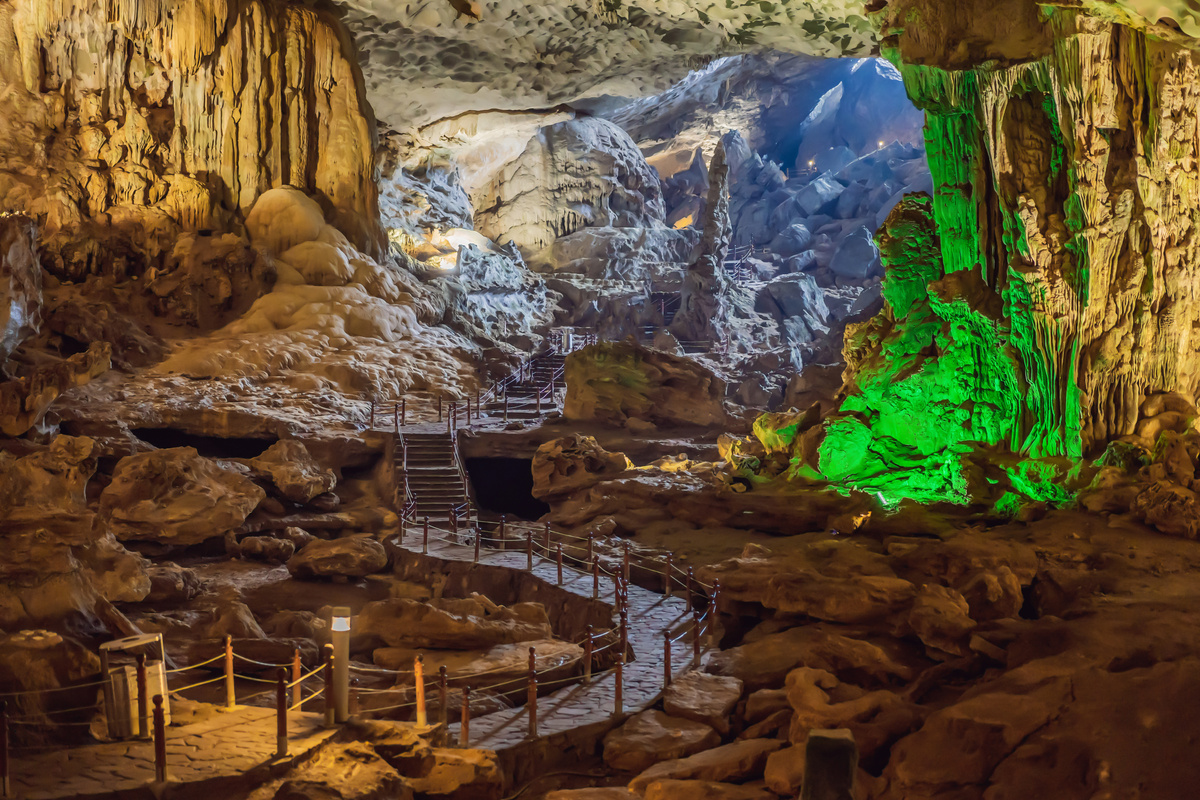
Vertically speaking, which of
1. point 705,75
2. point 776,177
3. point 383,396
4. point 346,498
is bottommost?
point 346,498

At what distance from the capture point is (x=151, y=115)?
2264 centimetres

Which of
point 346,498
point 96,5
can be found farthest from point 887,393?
point 96,5

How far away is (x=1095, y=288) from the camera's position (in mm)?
12055

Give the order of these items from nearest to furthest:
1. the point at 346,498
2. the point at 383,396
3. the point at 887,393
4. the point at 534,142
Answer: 1. the point at 887,393
2. the point at 346,498
3. the point at 383,396
4. the point at 534,142

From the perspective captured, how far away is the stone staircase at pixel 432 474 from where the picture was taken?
17000mm

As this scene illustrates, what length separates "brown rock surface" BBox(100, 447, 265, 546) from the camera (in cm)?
1462

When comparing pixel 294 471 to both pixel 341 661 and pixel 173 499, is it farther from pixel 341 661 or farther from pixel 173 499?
pixel 341 661

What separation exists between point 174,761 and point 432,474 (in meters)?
11.2

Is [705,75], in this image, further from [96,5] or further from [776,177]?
[96,5]

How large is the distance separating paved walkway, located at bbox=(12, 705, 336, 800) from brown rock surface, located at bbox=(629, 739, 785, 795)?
2413 mm

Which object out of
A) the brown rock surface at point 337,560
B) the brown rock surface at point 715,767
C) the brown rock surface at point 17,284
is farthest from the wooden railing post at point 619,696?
the brown rock surface at point 17,284

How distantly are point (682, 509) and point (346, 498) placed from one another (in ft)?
20.8

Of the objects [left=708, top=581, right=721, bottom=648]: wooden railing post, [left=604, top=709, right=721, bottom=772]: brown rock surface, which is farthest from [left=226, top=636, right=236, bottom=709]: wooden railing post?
[left=708, top=581, right=721, bottom=648]: wooden railing post

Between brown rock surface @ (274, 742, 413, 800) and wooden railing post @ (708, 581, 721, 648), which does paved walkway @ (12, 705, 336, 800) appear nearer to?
brown rock surface @ (274, 742, 413, 800)
